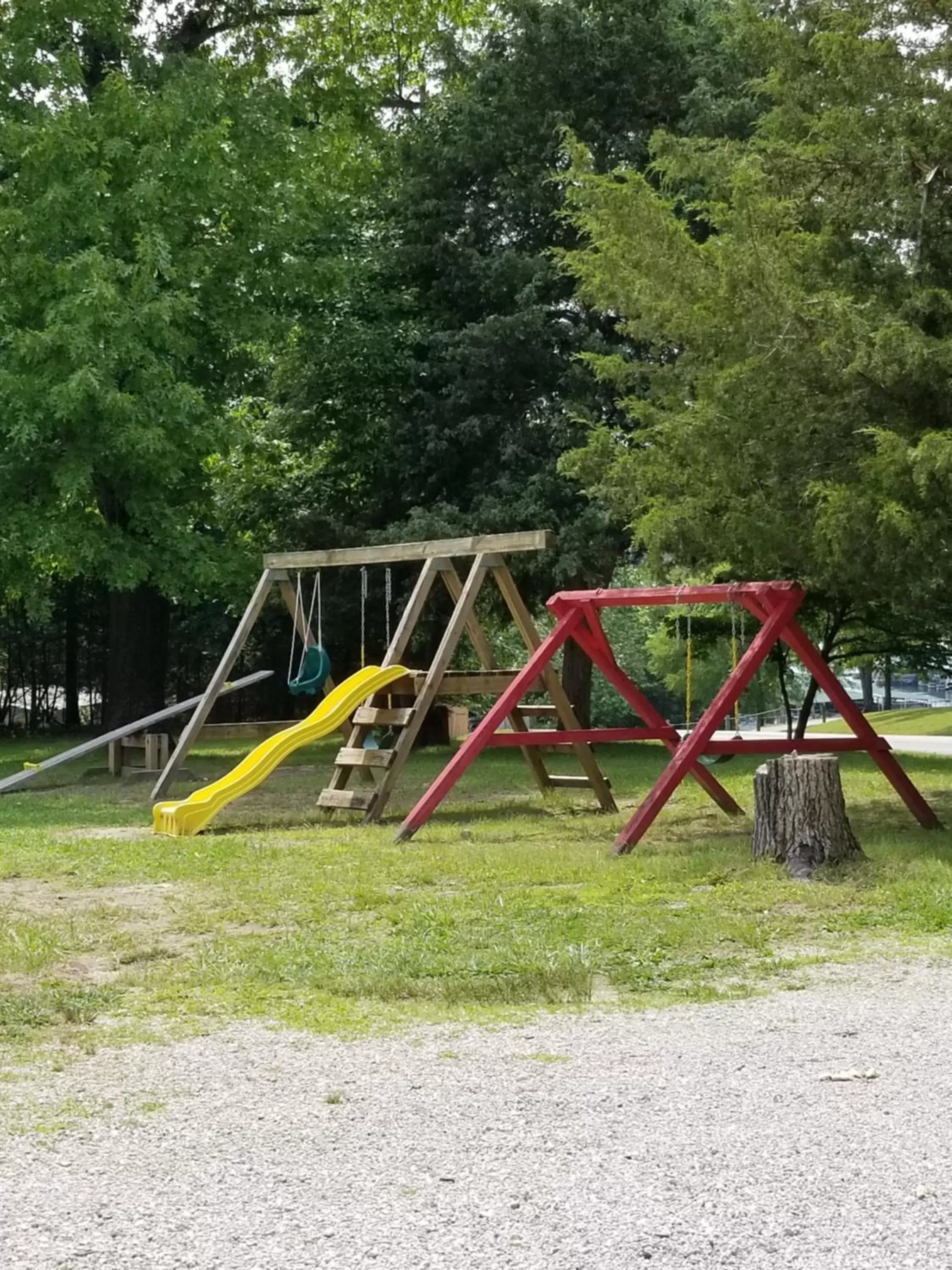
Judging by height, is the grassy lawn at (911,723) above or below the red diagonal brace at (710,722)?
below

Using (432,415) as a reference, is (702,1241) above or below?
below

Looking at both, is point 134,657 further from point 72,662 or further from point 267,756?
point 72,662

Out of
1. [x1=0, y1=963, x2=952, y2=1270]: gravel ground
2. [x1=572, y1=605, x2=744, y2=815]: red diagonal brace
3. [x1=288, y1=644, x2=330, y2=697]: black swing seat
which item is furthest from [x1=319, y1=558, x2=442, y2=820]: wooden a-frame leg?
[x1=0, y1=963, x2=952, y2=1270]: gravel ground

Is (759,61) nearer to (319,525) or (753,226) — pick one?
(753,226)

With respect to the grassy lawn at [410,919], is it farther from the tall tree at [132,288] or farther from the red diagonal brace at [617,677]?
the tall tree at [132,288]

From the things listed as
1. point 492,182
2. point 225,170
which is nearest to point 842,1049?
point 225,170

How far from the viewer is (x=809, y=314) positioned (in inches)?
378

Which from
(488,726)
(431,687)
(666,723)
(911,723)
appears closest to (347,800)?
(431,687)

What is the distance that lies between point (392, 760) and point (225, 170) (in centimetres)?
968

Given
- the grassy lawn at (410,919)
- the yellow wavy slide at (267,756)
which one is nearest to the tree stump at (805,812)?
the grassy lawn at (410,919)

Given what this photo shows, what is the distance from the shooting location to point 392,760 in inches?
473

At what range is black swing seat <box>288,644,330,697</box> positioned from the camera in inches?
553

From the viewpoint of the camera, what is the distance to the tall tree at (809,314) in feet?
30.9

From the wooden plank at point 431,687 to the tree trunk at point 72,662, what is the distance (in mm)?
18365
